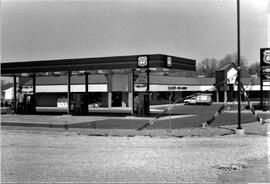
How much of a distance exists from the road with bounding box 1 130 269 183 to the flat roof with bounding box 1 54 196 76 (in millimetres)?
13460

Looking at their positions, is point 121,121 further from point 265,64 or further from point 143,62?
point 265,64

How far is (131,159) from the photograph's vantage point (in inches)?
408

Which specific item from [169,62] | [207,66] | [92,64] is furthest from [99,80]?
[207,66]

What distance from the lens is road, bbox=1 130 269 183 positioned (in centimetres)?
819

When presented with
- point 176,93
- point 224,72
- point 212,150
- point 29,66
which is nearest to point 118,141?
point 212,150

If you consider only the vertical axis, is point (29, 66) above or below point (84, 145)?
above

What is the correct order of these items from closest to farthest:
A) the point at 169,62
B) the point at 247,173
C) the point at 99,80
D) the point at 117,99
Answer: the point at 247,173 → the point at 169,62 → the point at 99,80 → the point at 117,99

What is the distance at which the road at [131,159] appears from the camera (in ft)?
26.9

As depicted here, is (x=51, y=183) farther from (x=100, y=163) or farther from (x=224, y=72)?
(x=224, y=72)

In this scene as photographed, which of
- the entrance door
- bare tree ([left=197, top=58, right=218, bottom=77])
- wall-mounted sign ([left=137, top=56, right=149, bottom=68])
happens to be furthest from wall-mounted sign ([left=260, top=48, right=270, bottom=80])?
bare tree ([left=197, top=58, right=218, bottom=77])

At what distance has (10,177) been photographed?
8141mm

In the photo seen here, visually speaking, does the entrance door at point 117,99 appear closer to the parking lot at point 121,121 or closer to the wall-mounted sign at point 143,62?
the parking lot at point 121,121

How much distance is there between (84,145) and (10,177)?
533 cm

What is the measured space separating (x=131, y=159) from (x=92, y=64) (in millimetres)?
21257
